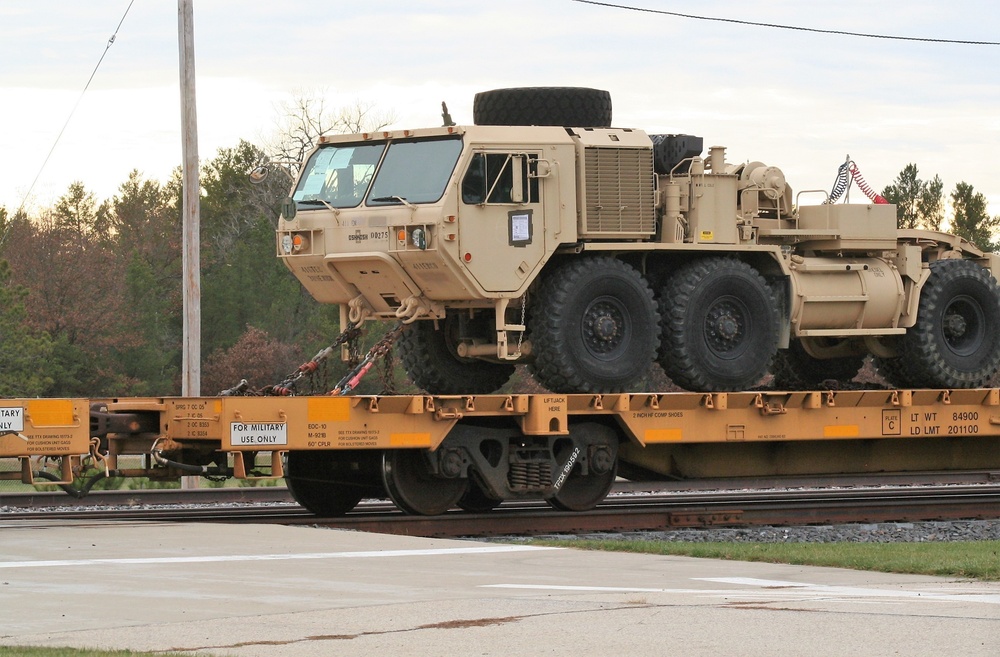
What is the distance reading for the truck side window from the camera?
1450cm

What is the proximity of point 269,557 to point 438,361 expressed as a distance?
571cm

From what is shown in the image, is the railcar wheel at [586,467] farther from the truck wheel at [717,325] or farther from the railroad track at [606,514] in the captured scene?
the truck wheel at [717,325]

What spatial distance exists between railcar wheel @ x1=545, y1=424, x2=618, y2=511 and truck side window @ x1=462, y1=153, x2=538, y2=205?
8.08ft

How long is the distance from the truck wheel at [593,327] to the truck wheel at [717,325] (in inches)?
13.9

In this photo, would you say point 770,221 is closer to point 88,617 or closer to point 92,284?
point 88,617

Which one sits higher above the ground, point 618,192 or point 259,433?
point 618,192

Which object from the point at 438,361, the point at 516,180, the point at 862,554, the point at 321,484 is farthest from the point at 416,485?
the point at 862,554

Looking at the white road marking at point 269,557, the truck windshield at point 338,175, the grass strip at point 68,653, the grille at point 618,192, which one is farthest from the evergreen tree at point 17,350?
the grass strip at point 68,653

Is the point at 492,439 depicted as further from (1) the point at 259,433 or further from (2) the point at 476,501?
(1) the point at 259,433

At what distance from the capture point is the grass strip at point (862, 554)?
10916 millimetres

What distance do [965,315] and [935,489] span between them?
10.8ft

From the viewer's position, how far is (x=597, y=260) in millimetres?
15125

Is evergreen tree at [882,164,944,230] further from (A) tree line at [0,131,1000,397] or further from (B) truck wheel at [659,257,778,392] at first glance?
(B) truck wheel at [659,257,778,392]

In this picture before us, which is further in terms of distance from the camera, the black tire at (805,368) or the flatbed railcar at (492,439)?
the black tire at (805,368)
